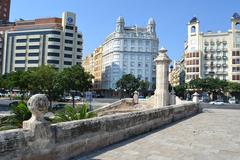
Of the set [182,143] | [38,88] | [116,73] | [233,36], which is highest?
[233,36]

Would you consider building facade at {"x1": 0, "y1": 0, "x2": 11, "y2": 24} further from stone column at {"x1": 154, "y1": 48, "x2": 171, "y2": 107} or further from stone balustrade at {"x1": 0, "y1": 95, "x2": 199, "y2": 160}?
stone balustrade at {"x1": 0, "y1": 95, "x2": 199, "y2": 160}

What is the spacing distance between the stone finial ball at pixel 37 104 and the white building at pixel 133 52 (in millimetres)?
94503

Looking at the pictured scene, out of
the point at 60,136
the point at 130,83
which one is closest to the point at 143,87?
the point at 130,83

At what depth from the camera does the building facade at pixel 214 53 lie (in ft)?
276

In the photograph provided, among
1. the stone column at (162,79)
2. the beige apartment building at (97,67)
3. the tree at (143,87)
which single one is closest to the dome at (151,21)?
the tree at (143,87)

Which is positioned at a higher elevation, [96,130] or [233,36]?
[233,36]

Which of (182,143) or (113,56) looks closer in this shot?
(182,143)

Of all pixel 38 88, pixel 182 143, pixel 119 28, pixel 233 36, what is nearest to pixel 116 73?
pixel 119 28

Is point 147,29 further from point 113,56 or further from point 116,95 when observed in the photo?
point 116,95

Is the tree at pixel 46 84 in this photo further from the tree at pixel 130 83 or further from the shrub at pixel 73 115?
the tree at pixel 130 83

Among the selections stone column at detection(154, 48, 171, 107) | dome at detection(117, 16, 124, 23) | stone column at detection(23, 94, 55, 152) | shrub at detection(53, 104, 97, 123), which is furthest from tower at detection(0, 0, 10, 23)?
stone column at detection(23, 94, 55, 152)

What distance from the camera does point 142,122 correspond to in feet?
38.1

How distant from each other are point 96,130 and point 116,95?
307 feet

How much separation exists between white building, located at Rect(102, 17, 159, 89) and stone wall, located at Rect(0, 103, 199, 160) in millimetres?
89918
